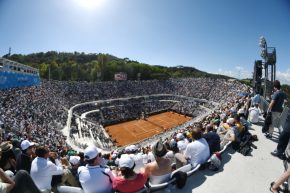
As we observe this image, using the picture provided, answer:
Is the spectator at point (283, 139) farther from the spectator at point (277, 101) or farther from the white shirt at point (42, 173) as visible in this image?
the white shirt at point (42, 173)

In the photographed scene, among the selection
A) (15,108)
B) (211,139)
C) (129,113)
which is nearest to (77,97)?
(129,113)

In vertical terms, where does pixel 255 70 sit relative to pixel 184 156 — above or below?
above

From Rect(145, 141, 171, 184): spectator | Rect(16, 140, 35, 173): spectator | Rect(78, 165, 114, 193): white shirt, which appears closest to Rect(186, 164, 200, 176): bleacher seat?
Rect(145, 141, 171, 184): spectator

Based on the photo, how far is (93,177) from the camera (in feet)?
15.0

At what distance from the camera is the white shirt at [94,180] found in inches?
179

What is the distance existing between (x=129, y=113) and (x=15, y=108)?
121 ft

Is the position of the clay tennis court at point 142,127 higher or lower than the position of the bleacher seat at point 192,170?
lower

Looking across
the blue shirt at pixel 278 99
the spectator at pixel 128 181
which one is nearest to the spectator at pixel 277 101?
the blue shirt at pixel 278 99

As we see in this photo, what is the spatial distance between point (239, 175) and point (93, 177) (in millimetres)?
4366

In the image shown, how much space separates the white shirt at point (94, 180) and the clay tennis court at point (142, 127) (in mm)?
33688

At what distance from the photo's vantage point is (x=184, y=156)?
675 cm

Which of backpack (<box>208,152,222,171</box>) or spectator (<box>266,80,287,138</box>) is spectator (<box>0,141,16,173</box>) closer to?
backpack (<box>208,152,222,171</box>)

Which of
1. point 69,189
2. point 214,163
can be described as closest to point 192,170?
point 214,163

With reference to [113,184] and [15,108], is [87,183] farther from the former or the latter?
[15,108]
